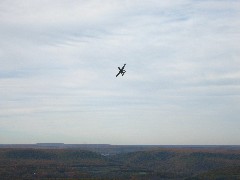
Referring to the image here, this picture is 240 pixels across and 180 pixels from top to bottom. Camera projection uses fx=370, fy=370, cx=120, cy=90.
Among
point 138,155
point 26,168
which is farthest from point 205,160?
point 26,168

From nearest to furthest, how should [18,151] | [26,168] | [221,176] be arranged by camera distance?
[221,176]
[26,168]
[18,151]

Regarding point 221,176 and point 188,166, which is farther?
point 188,166

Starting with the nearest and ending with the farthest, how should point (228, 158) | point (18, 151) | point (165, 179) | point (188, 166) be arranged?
point (165, 179) < point (188, 166) < point (228, 158) < point (18, 151)

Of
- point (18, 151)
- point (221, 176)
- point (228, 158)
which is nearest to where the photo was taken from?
point (221, 176)

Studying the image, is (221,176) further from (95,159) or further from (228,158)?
(95,159)

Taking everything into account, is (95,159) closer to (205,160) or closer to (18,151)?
(18,151)

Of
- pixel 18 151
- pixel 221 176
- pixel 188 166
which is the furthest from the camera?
pixel 18 151

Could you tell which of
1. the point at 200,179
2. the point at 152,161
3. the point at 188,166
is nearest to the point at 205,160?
the point at 188,166

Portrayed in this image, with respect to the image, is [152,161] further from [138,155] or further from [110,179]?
[110,179]

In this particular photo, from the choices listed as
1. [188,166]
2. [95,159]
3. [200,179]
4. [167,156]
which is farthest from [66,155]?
[200,179]
